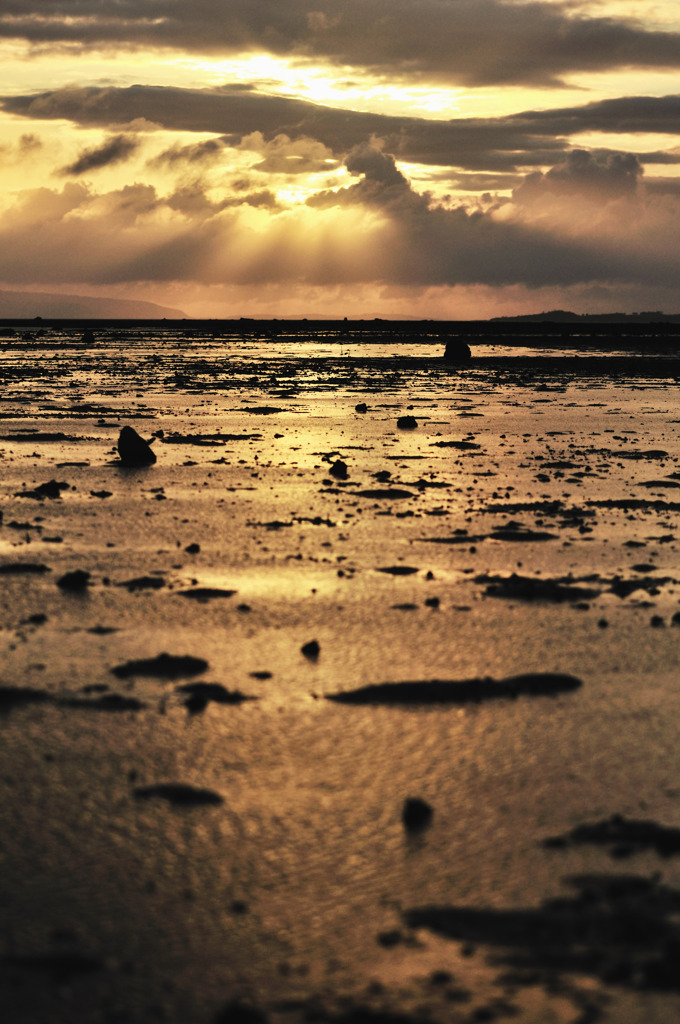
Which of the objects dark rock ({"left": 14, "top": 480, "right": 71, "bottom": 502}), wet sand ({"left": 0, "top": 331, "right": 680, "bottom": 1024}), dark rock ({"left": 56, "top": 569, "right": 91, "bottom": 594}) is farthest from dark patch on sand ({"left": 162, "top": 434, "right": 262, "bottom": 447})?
dark rock ({"left": 56, "top": 569, "right": 91, "bottom": 594})

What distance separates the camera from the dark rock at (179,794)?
Answer: 7.66 metres

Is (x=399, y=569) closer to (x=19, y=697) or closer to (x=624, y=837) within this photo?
(x=19, y=697)

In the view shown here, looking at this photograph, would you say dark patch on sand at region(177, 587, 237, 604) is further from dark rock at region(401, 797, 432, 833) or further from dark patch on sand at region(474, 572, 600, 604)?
dark rock at region(401, 797, 432, 833)

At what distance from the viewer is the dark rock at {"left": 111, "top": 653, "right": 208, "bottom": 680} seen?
33.7ft

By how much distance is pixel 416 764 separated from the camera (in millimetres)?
8336

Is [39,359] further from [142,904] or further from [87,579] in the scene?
[142,904]

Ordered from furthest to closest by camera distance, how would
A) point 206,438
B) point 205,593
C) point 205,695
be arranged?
point 206,438, point 205,593, point 205,695

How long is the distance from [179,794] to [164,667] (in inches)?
109

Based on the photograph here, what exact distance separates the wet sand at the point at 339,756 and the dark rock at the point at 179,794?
2 centimetres

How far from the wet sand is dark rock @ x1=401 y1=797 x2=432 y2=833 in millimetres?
14

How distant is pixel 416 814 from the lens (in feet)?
24.2

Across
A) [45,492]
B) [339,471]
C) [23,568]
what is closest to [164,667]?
[23,568]

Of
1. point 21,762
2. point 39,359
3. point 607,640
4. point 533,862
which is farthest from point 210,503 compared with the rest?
point 39,359

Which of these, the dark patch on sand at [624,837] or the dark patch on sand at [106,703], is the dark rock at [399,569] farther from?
the dark patch on sand at [624,837]
